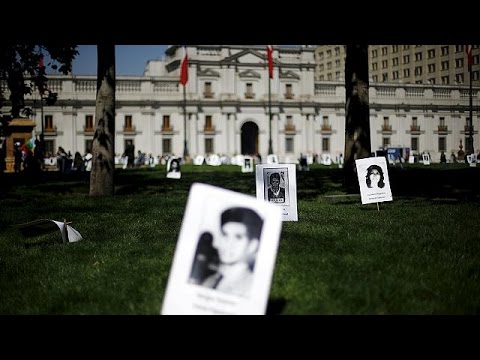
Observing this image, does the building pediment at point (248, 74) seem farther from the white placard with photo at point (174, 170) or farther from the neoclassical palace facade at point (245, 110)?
the white placard with photo at point (174, 170)

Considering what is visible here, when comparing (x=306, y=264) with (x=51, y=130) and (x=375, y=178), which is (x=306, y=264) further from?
(x=51, y=130)

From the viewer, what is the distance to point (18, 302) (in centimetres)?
412

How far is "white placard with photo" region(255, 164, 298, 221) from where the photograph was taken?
783cm

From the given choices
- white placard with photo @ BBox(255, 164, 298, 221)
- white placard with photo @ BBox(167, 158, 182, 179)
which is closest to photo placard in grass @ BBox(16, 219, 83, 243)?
white placard with photo @ BBox(255, 164, 298, 221)

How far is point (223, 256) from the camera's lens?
10.3ft

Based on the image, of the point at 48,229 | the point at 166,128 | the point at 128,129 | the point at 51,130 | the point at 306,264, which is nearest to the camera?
the point at 306,264

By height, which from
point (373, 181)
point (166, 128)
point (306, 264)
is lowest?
point (306, 264)

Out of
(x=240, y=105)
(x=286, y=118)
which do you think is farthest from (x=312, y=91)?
(x=240, y=105)

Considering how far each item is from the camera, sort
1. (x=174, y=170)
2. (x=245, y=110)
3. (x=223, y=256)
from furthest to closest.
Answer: (x=245, y=110), (x=174, y=170), (x=223, y=256)

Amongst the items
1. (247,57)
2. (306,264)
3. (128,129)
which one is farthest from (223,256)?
(247,57)

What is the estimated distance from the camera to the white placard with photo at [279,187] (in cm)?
783

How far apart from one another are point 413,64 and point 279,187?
104m

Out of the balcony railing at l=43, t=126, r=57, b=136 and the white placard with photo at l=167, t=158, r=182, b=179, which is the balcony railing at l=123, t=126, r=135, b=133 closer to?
the balcony railing at l=43, t=126, r=57, b=136
